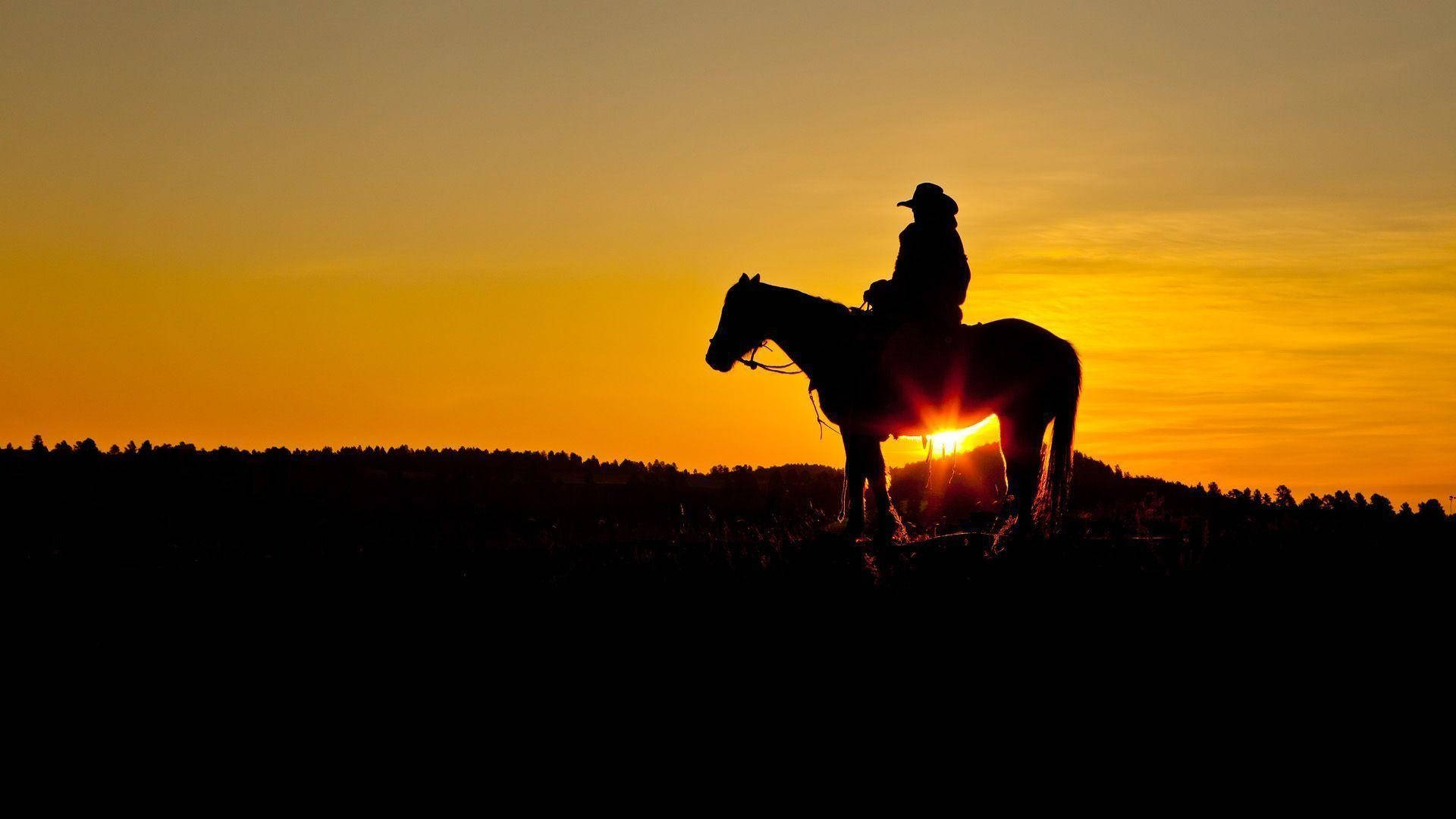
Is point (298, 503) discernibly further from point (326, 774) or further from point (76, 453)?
point (326, 774)

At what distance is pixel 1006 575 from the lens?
11.8m

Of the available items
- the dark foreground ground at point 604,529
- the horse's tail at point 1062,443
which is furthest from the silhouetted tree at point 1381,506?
the horse's tail at point 1062,443

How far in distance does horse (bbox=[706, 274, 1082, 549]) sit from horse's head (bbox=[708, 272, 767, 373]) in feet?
0.04

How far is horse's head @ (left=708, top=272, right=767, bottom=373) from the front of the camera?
1614 cm

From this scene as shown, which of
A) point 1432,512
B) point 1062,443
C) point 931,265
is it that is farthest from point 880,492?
point 1432,512

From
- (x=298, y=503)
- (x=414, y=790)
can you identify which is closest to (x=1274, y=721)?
(x=414, y=790)

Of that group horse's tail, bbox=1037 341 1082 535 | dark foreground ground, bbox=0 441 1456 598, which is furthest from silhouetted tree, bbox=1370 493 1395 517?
horse's tail, bbox=1037 341 1082 535

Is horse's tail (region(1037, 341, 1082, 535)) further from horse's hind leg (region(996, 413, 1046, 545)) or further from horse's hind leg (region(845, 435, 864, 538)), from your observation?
horse's hind leg (region(845, 435, 864, 538))

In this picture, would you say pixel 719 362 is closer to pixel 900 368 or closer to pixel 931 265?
pixel 900 368

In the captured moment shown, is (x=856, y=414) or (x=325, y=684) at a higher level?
(x=856, y=414)

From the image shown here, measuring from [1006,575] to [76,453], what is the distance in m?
24.4

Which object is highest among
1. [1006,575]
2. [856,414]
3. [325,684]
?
[856,414]

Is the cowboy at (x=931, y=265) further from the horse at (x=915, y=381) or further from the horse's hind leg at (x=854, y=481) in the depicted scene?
the horse's hind leg at (x=854, y=481)

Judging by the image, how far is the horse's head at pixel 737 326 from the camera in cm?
1614
